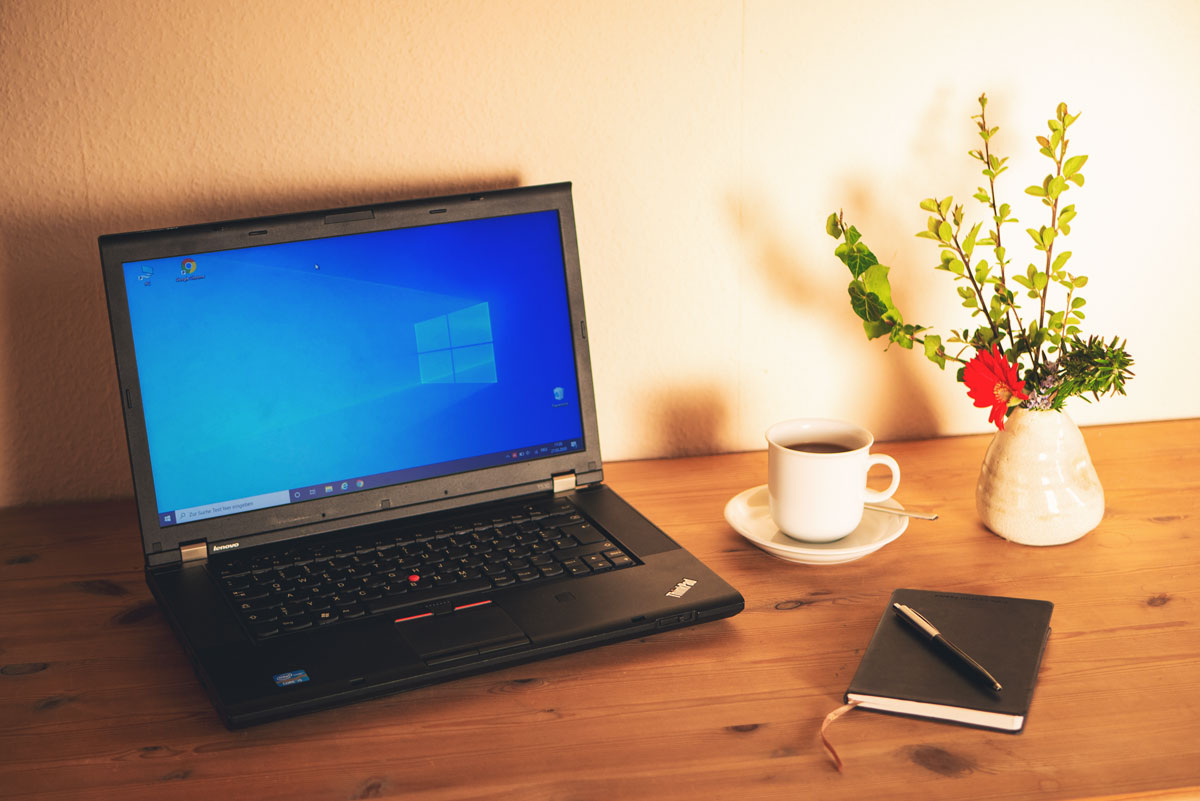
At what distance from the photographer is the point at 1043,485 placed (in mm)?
999

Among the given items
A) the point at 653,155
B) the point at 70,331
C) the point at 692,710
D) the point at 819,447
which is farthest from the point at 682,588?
the point at 70,331

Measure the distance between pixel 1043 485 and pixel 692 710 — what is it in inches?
18.4

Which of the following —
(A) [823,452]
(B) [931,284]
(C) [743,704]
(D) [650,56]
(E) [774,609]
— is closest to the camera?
(C) [743,704]

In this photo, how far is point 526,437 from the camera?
3.51 ft

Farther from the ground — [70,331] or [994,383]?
[70,331]

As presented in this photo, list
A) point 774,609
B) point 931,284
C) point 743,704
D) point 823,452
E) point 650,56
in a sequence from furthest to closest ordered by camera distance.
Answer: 1. point 931,284
2. point 650,56
3. point 823,452
4. point 774,609
5. point 743,704

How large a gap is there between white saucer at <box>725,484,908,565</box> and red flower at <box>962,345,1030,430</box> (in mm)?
142

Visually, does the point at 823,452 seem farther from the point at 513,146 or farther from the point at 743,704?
the point at 513,146

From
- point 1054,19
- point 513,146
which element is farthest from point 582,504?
point 1054,19

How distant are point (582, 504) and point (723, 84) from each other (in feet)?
1.66

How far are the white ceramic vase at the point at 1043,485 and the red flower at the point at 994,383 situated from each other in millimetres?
31

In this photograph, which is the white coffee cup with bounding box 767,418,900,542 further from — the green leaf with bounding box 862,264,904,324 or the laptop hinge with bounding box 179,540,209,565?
the laptop hinge with bounding box 179,540,209,565

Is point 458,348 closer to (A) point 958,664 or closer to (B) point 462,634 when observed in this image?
(B) point 462,634

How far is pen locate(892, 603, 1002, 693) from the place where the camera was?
75 centimetres
